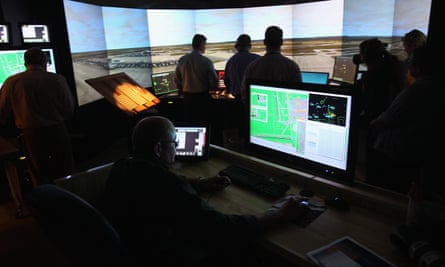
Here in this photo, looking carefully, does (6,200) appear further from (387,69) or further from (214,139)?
(387,69)

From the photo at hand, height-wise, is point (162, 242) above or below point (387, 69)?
below

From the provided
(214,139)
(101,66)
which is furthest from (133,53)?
(214,139)

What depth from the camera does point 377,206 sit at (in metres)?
1.49

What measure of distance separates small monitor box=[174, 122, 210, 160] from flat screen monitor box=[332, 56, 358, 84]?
3.12 metres

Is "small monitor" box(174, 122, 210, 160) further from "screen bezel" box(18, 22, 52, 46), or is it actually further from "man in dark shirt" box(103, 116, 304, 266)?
"screen bezel" box(18, 22, 52, 46)

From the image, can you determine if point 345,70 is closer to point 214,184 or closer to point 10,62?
point 214,184

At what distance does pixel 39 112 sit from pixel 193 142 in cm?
186

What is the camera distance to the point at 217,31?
6277 millimetres

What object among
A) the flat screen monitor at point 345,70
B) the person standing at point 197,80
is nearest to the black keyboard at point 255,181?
the person standing at point 197,80

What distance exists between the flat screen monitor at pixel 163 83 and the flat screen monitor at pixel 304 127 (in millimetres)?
3761

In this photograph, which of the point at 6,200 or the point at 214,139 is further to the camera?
the point at 214,139

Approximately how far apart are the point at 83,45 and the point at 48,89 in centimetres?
170

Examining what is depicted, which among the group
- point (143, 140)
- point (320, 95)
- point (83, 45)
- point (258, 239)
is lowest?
point (258, 239)

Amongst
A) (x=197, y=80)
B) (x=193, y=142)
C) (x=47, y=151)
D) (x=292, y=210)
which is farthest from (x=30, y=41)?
(x=292, y=210)
